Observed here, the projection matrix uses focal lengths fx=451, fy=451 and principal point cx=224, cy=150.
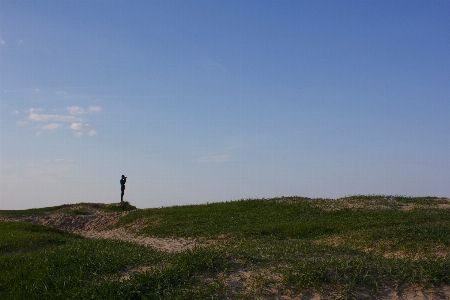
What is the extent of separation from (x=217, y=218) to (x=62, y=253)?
396 inches

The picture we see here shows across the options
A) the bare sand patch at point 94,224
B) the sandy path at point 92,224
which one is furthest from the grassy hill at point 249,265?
the sandy path at point 92,224

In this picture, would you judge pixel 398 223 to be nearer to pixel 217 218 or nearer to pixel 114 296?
pixel 217 218

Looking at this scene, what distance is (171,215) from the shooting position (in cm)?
2216

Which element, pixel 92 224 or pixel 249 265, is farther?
pixel 92 224

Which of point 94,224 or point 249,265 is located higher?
point 94,224

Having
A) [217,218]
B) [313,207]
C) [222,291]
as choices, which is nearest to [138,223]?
[217,218]

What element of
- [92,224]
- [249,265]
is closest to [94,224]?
[92,224]

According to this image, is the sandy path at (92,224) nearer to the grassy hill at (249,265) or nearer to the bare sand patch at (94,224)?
the bare sand patch at (94,224)

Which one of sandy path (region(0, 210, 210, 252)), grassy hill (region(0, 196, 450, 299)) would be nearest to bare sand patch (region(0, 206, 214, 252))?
sandy path (region(0, 210, 210, 252))

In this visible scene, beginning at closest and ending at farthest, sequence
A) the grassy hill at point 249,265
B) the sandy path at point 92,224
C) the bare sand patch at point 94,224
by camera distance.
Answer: the grassy hill at point 249,265 < the bare sand patch at point 94,224 < the sandy path at point 92,224

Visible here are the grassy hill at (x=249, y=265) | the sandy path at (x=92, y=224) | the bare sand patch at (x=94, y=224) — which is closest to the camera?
the grassy hill at (x=249, y=265)

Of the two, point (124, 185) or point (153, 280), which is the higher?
point (124, 185)

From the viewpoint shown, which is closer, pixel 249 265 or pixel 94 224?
pixel 249 265

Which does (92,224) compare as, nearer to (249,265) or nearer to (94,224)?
(94,224)
